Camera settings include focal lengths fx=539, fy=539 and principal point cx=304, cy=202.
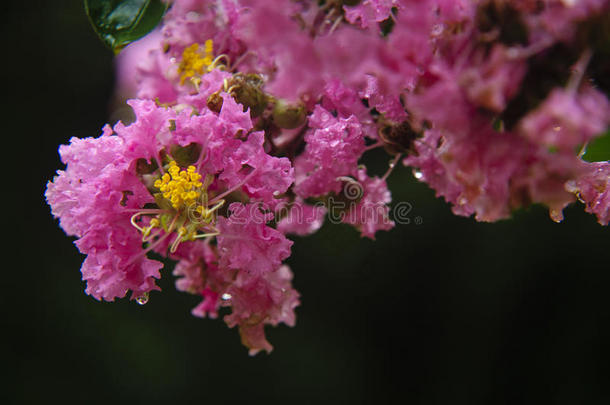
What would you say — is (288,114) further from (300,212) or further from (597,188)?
(597,188)

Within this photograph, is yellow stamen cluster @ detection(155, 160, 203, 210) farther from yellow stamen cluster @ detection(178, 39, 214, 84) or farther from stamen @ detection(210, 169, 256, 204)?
yellow stamen cluster @ detection(178, 39, 214, 84)

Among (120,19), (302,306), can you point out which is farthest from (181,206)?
(302,306)

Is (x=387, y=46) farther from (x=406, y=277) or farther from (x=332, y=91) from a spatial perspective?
(x=406, y=277)

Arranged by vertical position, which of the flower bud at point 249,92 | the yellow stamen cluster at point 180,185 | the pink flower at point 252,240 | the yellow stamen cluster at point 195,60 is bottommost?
the pink flower at point 252,240

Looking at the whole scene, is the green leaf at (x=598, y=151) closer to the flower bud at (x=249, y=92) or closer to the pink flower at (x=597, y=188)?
the pink flower at (x=597, y=188)

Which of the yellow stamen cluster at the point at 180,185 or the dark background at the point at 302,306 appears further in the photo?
the dark background at the point at 302,306

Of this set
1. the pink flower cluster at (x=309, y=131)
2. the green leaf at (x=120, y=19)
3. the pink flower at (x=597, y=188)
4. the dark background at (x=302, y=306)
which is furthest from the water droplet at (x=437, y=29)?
the dark background at (x=302, y=306)

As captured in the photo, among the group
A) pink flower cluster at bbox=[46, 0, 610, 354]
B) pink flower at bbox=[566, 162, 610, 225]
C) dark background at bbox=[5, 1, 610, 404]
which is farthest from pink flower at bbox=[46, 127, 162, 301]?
dark background at bbox=[5, 1, 610, 404]
